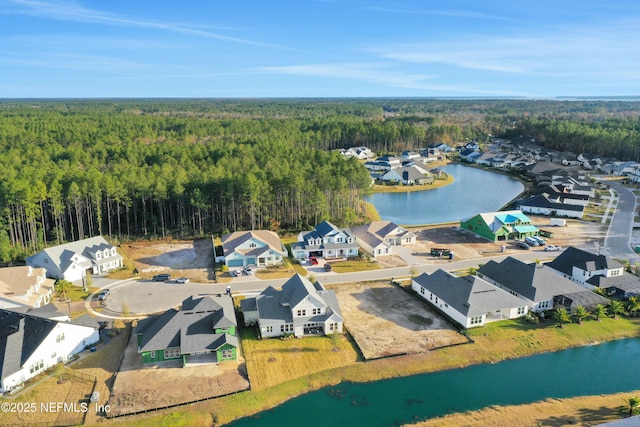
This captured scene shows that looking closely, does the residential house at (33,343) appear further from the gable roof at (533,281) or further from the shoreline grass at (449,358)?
the gable roof at (533,281)

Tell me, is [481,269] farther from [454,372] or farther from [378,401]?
[378,401]

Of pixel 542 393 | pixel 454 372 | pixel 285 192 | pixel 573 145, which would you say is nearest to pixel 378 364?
pixel 454 372

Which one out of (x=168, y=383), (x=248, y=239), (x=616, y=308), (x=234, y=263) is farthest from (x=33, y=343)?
(x=616, y=308)

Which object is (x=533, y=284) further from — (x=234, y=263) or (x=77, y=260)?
(x=77, y=260)

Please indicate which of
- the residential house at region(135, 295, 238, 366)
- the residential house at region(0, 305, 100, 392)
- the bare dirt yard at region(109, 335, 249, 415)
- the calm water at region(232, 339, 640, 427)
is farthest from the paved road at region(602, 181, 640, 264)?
the residential house at region(0, 305, 100, 392)

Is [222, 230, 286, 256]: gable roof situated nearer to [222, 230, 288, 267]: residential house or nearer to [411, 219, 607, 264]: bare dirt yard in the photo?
[222, 230, 288, 267]: residential house
